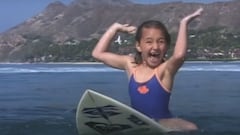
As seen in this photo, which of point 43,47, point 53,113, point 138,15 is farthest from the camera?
point 138,15

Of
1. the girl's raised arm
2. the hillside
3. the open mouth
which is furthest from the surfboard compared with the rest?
the hillside

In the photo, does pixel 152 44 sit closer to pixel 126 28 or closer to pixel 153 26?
pixel 153 26

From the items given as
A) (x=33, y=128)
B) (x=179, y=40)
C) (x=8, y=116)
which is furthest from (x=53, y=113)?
(x=179, y=40)

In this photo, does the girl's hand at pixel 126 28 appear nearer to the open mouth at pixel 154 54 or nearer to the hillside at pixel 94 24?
the open mouth at pixel 154 54

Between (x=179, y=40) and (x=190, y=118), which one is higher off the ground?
(x=179, y=40)

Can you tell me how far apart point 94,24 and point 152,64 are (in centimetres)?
16815

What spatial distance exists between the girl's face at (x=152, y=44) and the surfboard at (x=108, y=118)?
636 mm

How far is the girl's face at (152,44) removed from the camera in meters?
6.14

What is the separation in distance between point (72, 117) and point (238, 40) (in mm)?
90719

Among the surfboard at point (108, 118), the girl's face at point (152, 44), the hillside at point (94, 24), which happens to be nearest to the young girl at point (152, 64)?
the girl's face at point (152, 44)

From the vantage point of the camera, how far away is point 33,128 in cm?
919

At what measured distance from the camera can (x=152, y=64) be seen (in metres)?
6.32

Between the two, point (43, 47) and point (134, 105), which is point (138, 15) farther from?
point (134, 105)

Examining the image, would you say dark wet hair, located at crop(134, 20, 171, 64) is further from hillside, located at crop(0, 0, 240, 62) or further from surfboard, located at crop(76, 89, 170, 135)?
hillside, located at crop(0, 0, 240, 62)
